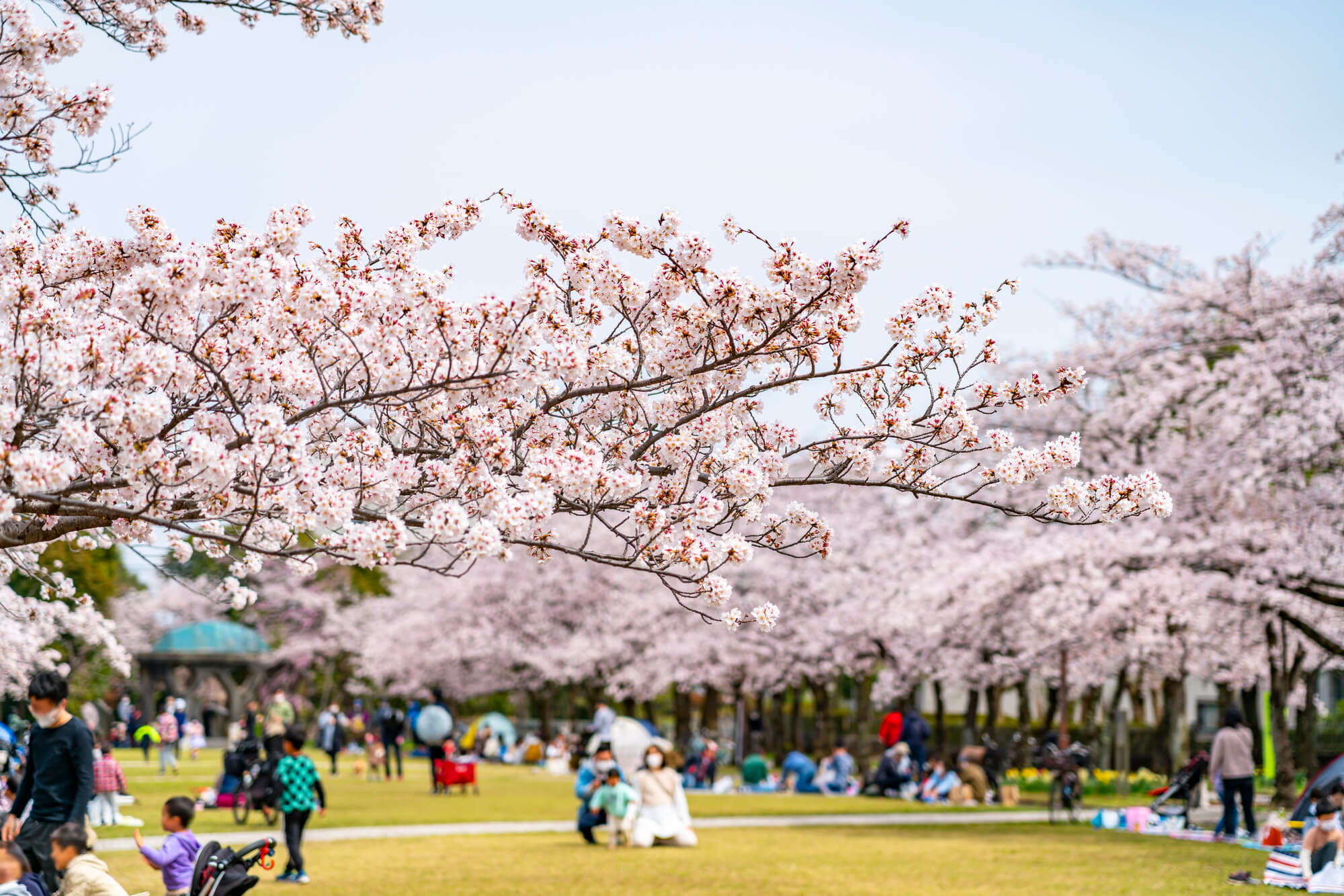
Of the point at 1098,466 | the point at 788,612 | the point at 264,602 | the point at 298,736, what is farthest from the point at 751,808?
the point at 264,602

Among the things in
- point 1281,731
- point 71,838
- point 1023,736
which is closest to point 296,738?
point 71,838

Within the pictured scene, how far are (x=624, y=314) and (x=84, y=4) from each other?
3328mm

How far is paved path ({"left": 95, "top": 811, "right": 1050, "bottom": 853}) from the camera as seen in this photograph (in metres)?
15.0

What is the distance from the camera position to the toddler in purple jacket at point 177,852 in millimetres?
7836

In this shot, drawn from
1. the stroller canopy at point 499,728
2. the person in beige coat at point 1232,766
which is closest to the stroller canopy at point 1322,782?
the person in beige coat at point 1232,766

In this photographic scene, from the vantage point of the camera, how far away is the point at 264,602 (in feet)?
191

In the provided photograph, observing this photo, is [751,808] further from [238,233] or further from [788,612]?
→ [238,233]

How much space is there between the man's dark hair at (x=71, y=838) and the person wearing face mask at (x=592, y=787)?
9055mm

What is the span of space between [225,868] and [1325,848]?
9431 mm

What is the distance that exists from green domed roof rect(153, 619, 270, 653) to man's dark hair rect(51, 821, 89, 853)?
39381 millimetres

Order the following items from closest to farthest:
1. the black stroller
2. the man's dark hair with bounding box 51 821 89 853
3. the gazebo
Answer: the man's dark hair with bounding box 51 821 89 853, the black stroller, the gazebo

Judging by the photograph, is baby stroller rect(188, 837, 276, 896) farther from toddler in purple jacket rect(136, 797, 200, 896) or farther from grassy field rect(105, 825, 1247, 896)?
grassy field rect(105, 825, 1247, 896)

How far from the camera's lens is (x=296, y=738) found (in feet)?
39.9

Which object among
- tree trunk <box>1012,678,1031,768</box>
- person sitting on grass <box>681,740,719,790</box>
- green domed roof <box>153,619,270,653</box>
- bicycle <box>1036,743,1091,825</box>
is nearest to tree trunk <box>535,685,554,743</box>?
green domed roof <box>153,619,270,653</box>
